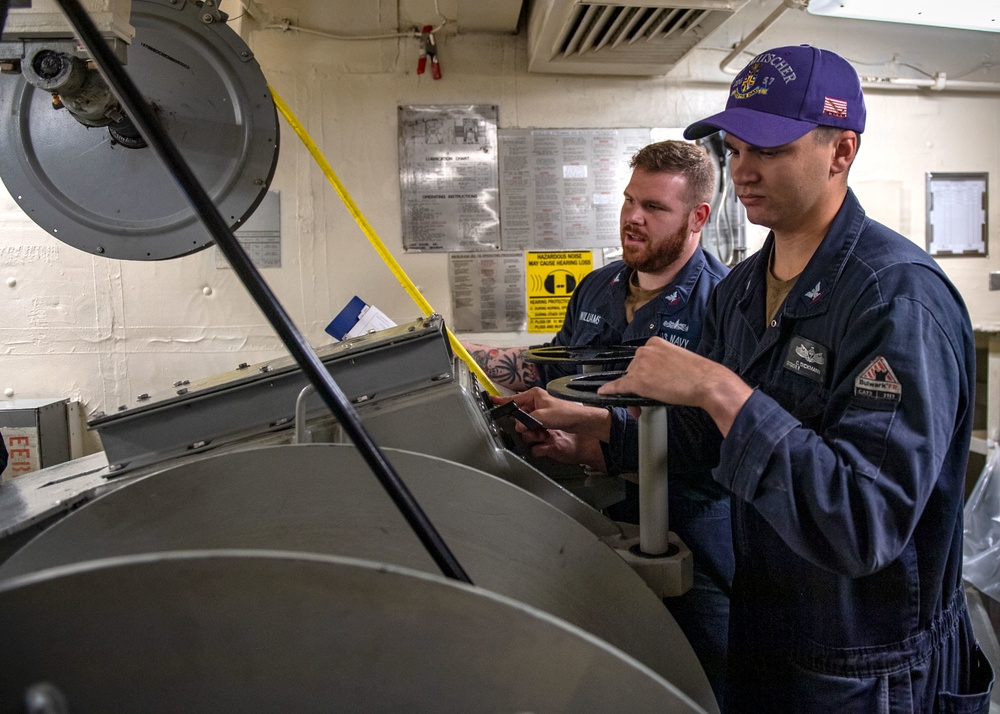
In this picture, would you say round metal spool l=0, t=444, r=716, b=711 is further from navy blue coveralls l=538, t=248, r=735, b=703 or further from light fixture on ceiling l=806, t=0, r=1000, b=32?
light fixture on ceiling l=806, t=0, r=1000, b=32

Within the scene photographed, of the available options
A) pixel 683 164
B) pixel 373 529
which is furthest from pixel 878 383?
pixel 683 164

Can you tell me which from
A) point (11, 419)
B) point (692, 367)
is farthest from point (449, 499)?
point (11, 419)

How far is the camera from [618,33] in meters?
2.08

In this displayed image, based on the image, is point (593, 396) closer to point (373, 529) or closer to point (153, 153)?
point (373, 529)

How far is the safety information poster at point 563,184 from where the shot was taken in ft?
7.94

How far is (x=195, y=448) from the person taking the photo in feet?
3.07

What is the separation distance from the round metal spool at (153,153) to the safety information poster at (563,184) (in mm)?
1479

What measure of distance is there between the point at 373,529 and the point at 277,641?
0.32 m

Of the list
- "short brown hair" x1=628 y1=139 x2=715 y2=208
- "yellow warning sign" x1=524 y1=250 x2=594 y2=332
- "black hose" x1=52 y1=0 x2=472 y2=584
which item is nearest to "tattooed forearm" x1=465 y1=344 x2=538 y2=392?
"yellow warning sign" x1=524 y1=250 x2=594 y2=332

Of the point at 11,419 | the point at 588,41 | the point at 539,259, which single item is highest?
the point at 588,41

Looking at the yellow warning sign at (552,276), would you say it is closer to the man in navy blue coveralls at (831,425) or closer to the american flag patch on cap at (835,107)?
the man in navy blue coveralls at (831,425)

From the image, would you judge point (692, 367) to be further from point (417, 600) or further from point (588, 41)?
point (588, 41)

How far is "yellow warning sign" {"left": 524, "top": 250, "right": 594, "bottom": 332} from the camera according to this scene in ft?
8.09

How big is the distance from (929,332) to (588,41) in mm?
1740
